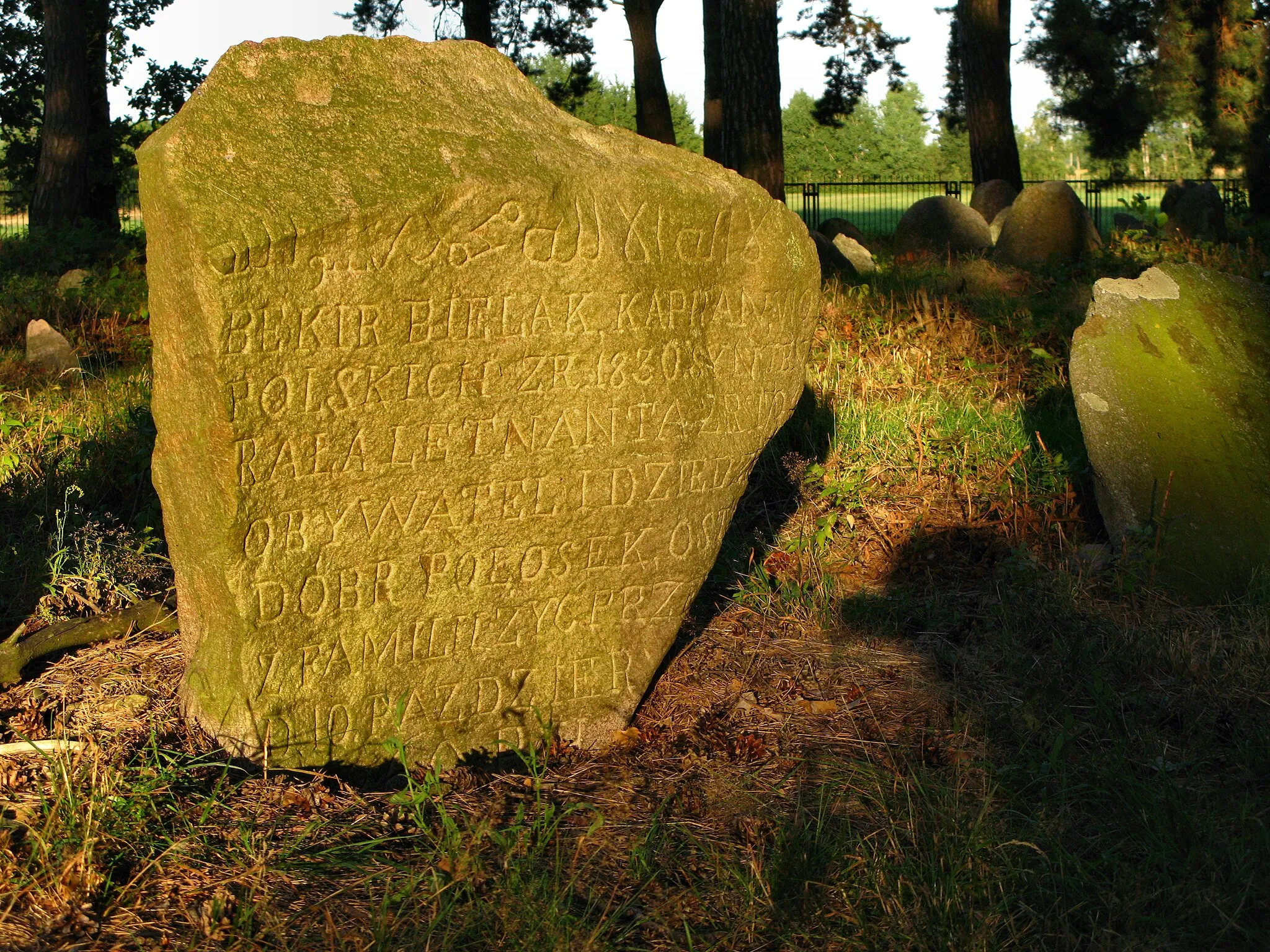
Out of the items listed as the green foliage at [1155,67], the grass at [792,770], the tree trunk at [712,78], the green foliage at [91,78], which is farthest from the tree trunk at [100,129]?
the green foliage at [1155,67]

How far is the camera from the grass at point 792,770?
2.56 metres

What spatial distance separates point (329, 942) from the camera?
2396 mm

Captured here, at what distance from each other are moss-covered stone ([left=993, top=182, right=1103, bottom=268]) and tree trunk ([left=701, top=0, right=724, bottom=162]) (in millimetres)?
4494

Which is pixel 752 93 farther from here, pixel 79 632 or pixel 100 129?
pixel 100 129

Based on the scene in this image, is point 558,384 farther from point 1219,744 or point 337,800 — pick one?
point 1219,744

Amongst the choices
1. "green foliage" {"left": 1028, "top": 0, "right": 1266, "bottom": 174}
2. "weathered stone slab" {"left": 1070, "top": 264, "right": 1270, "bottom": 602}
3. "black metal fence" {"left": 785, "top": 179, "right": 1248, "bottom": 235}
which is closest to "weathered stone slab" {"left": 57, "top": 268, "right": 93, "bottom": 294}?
"weathered stone slab" {"left": 1070, "top": 264, "right": 1270, "bottom": 602}

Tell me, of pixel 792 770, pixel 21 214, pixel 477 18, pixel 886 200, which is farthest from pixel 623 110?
pixel 792 770

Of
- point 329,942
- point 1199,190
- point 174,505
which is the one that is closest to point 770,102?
point 1199,190

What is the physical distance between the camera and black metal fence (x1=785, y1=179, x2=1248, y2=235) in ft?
57.5

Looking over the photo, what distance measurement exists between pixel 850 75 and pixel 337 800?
62.6 ft

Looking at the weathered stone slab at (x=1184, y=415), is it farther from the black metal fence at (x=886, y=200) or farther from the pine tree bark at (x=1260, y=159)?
the pine tree bark at (x=1260, y=159)

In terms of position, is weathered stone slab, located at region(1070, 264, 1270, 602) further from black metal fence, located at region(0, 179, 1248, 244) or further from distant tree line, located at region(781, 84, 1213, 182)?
distant tree line, located at region(781, 84, 1213, 182)

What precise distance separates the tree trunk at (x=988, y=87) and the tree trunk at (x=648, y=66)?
4698 mm

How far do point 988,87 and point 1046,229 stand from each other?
4482 millimetres
